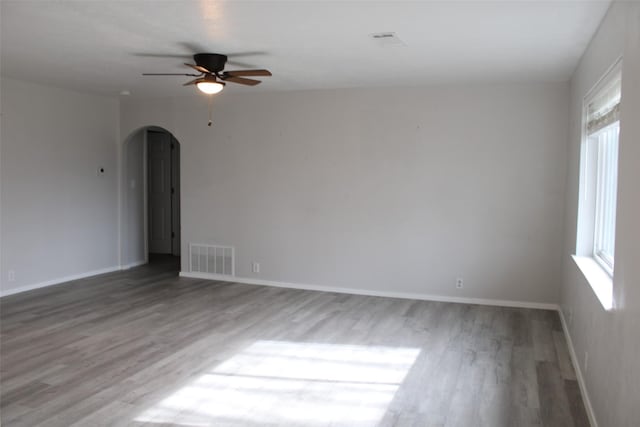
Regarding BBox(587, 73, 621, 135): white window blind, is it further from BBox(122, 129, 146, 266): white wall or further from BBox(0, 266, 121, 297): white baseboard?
BBox(0, 266, 121, 297): white baseboard

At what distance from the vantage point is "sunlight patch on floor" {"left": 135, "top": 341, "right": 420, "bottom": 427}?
10.1 ft

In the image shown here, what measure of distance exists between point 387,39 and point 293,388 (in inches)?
105

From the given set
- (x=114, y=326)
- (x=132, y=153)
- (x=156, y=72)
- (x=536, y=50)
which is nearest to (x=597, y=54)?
(x=536, y=50)

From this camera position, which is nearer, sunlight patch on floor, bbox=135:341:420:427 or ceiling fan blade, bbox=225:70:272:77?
sunlight patch on floor, bbox=135:341:420:427

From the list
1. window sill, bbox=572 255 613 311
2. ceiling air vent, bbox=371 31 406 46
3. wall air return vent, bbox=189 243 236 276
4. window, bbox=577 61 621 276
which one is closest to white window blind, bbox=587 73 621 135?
window, bbox=577 61 621 276

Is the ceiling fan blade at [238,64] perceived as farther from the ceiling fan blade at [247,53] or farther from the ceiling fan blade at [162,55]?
the ceiling fan blade at [162,55]

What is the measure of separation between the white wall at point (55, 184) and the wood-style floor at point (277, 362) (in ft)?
2.20

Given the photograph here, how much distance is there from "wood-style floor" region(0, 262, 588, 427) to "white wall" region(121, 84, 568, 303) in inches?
22.4

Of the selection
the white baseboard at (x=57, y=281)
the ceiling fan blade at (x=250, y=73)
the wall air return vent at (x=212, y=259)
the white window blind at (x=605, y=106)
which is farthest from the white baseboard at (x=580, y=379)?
the white baseboard at (x=57, y=281)

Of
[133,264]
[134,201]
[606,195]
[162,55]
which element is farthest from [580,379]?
[134,201]

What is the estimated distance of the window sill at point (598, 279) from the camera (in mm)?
2825

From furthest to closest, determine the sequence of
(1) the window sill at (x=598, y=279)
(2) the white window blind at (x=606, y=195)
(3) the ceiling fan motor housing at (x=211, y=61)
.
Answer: (3) the ceiling fan motor housing at (x=211, y=61)
(2) the white window blind at (x=606, y=195)
(1) the window sill at (x=598, y=279)

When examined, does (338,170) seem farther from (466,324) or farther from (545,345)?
(545,345)

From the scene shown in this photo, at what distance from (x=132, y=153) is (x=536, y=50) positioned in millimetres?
5922
